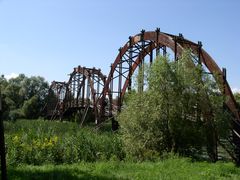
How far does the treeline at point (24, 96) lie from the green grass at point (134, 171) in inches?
2234

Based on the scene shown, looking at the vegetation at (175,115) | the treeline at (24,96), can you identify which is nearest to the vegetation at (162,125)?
the vegetation at (175,115)

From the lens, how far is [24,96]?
8681 cm

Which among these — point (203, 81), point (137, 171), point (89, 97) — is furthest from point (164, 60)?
point (89, 97)

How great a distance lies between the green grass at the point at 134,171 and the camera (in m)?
9.84

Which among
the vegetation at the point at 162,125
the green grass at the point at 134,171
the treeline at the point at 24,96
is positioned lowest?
the green grass at the point at 134,171

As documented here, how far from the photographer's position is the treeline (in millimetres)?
72594

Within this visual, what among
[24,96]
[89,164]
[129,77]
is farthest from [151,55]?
[24,96]

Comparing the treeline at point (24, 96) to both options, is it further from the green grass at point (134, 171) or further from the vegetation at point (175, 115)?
the green grass at point (134, 171)

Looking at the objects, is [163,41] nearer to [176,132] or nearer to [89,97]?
[176,132]

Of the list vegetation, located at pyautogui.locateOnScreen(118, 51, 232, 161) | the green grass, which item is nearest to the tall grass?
vegetation, located at pyautogui.locateOnScreen(118, 51, 232, 161)

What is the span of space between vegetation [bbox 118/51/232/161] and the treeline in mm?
52939

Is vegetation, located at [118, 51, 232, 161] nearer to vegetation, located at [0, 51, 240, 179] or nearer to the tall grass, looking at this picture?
vegetation, located at [0, 51, 240, 179]

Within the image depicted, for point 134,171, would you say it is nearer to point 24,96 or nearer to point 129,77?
point 129,77

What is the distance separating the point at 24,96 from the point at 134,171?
78.8 meters
